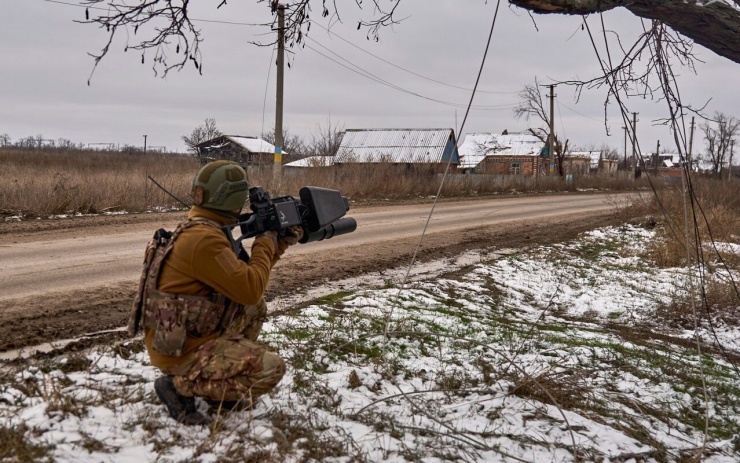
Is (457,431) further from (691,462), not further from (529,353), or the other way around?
(529,353)

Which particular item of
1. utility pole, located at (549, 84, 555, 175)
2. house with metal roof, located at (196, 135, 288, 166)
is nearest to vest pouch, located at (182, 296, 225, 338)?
house with metal roof, located at (196, 135, 288, 166)

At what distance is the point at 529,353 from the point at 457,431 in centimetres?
199

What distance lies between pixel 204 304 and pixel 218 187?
58cm

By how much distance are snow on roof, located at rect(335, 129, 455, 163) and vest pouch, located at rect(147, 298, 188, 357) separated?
139ft

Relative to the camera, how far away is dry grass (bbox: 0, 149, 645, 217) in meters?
12.5

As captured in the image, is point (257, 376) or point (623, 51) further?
point (623, 51)

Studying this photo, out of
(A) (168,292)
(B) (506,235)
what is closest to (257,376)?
(A) (168,292)

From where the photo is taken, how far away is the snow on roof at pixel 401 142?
151ft

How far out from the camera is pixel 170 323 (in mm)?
3053

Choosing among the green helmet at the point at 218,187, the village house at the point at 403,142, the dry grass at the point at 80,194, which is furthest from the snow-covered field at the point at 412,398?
the village house at the point at 403,142

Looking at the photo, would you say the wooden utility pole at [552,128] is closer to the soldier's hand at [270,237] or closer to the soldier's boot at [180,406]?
the soldier's hand at [270,237]

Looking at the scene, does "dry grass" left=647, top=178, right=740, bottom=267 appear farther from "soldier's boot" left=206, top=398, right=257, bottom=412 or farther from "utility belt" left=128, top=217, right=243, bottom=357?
"utility belt" left=128, top=217, right=243, bottom=357

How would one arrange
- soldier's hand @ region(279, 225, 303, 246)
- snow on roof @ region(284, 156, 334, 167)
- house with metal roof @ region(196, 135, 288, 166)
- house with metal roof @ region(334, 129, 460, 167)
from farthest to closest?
house with metal roof @ region(334, 129, 460, 167)
house with metal roof @ region(196, 135, 288, 166)
snow on roof @ region(284, 156, 334, 167)
soldier's hand @ region(279, 225, 303, 246)

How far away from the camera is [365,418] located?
356 centimetres
